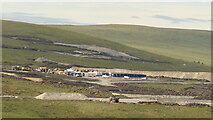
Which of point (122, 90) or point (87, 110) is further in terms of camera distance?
point (122, 90)

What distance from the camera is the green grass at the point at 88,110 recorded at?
81.4 metres

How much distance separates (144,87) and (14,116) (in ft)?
250

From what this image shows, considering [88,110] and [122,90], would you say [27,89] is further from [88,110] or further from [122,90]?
[88,110]

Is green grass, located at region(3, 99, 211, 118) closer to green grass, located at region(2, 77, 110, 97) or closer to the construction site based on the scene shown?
the construction site

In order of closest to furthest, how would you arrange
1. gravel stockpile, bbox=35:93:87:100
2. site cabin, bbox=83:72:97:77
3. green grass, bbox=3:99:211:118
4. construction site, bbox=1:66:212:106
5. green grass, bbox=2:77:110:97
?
green grass, bbox=3:99:211:118 → gravel stockpile, bbox=35:93:87:100 → green grass, bbox=2:77:110:97 → construction site, bbox=1:66:212:106 → site cabin, bbox=83:72:97:77

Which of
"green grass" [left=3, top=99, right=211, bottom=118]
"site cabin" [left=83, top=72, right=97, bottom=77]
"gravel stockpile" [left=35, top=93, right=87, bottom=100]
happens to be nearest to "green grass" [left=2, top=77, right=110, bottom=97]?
"gravel stockpile" [left=35, top=93, right=87, bottom=100]

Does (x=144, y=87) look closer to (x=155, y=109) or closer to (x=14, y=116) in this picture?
(x=155, y=109)

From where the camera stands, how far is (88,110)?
86438mm

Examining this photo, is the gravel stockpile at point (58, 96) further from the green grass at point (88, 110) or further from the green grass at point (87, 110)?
the green grass at point (88, 110)

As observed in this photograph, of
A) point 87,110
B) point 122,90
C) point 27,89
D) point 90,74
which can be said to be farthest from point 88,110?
point 90,74

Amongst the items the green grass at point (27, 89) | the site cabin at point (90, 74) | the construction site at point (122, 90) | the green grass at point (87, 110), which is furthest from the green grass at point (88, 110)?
the site cabin at point (90, 74)

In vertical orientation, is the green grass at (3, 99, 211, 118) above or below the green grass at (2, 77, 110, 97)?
below

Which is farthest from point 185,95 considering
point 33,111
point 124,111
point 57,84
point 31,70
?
point 31,70

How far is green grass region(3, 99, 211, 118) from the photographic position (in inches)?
3206
